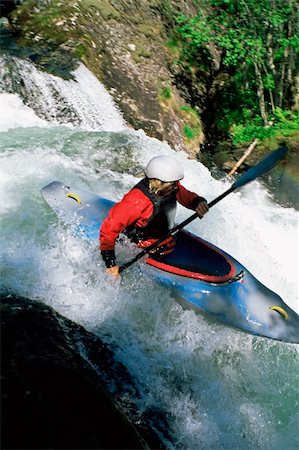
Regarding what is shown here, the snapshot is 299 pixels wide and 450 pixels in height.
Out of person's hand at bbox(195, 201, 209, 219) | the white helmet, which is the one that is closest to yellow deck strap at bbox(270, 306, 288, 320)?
person's hand at bbox(195, 201, 209, 219)

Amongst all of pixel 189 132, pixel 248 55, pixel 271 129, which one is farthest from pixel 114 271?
pixel 248 55

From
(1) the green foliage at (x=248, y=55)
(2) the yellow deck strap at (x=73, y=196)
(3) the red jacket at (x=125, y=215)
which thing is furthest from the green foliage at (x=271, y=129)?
(3) the red jacket at (x=125, y=215)

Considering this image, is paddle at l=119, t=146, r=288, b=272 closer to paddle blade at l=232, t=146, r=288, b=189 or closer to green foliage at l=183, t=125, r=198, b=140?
paddle blade at l=232, t=146, r=288, b=189

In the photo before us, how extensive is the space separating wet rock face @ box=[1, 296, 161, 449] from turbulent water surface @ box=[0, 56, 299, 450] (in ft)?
2.24

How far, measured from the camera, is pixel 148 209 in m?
3.62

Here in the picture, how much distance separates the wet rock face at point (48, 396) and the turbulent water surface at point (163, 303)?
2.24 feet

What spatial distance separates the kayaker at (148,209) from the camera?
11.4ft

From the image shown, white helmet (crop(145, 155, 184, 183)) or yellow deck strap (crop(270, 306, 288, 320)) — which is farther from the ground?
white helmet (crop(145, 155, 184, 183))

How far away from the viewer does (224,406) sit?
3477 mm

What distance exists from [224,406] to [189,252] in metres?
1.32

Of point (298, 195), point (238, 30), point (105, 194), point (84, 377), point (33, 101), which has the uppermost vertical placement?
point (238, 30)

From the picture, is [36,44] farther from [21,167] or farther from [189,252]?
[189,252]

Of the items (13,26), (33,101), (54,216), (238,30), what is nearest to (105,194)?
(54,216)

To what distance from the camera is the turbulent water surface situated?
11.2 feet
